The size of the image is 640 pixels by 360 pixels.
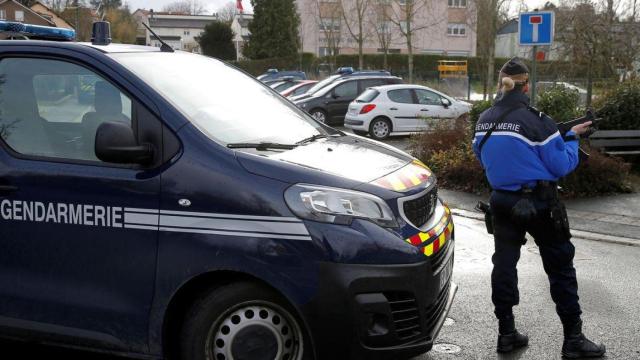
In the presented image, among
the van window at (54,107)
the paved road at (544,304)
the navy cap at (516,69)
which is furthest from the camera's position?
the paved road at (544,304)

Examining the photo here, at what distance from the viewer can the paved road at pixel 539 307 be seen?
432 cm

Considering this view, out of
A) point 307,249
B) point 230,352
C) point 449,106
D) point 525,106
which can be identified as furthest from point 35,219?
point 449,106

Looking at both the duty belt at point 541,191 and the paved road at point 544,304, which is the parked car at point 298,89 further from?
the duty belt at point 541,191

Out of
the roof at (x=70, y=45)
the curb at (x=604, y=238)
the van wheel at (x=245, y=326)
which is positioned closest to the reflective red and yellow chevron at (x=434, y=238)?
the van wheel at (x=245, y=326)

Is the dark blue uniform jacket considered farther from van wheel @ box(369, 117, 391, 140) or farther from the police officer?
van wheel @ box(369, 117, 391, 140)

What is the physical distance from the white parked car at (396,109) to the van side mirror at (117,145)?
14.9 meters

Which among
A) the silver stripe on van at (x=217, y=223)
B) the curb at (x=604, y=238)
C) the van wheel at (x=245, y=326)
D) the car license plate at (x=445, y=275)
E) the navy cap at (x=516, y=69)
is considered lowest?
the curb at (x=604, y=238)

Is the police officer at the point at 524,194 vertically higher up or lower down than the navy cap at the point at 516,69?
lower down

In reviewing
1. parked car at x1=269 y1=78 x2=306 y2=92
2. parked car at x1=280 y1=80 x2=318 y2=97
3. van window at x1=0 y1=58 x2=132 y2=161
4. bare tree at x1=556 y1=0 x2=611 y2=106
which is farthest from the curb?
parked car at x1=269 y1=78 x2=306 y2=92

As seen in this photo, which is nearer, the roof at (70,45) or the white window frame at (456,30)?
the roof at (70,45)

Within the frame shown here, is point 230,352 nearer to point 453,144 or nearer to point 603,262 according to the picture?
point 603,262

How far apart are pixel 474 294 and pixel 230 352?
2.71 meters

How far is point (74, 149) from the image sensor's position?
3.63m

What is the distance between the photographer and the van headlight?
3244mm
